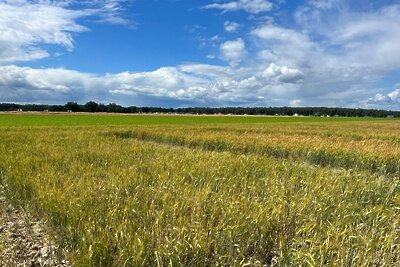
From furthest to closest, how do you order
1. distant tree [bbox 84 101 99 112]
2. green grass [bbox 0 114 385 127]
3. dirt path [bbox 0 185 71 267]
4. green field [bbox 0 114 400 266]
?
1. distant tree [bbox 84 101 99 112]
2. green grass [bbox 0 114 385 127]
3. dirt path [bbox 0 185 71 267]
4. green field [bbox 0 114 400 266]

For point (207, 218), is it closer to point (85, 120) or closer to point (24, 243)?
point (24, 243)

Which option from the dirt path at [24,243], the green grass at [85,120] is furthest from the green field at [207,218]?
the green grass at [85,120]

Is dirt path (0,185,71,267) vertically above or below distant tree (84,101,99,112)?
below

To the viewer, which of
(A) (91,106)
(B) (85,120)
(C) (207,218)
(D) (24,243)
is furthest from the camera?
(A) (91,106)

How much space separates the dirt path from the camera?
4527 millimetres

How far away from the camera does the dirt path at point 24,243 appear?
14.9 ft

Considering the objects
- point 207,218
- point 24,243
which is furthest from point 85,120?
point 207,218

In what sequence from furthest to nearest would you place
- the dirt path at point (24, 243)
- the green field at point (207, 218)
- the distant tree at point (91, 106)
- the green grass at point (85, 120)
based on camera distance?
the distant tree at point (91, 106)
the green grass at point (85, 120)
the dirt path at point (24, 243)
the green field at point (207, 218)

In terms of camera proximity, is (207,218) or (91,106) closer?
(207,218)

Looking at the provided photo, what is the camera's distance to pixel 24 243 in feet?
17.1

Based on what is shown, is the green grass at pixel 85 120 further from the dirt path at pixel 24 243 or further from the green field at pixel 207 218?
the dirt path at pixel 24 243

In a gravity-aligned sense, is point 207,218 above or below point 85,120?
above

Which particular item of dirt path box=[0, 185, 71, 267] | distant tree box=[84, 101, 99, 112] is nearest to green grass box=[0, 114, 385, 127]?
dirt path box=[0, 185, 71, 267]

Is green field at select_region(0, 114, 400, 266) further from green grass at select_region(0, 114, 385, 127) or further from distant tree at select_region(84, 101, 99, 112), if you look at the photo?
distant tree at select_region(84, 101, 99, 112)
